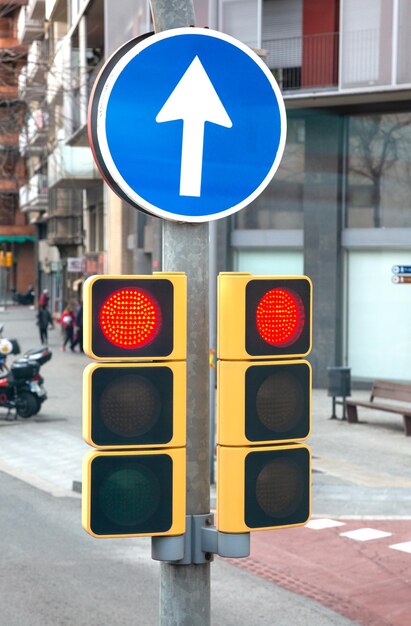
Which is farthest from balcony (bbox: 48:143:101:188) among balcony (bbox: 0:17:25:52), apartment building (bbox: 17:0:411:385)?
balcony (bbox: 0:17:25:52)

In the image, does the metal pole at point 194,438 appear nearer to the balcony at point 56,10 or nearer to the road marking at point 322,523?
the road marking at point 322,523

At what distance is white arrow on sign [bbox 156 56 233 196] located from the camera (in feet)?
11.7

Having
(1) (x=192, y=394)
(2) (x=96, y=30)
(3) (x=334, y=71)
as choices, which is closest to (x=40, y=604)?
(1) (x=192, y=394)

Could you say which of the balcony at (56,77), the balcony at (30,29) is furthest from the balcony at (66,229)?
the balcony at (56,77)

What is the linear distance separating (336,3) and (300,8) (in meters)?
0.82

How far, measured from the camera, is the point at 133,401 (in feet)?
10.9

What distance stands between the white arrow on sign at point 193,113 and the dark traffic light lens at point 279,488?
35.7 inches

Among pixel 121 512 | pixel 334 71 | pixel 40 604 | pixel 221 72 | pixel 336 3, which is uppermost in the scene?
pixel 336 3

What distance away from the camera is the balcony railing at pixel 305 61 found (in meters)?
21.7

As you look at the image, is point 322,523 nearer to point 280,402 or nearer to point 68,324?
point 280,402

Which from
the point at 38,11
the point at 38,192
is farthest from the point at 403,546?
the point at 38,192

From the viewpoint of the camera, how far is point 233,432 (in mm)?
3438

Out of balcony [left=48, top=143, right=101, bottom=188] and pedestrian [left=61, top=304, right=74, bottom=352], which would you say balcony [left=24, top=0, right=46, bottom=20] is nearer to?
balcony [left=48, top=143, right=101, bottom=188]

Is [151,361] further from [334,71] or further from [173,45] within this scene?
[334,71]
